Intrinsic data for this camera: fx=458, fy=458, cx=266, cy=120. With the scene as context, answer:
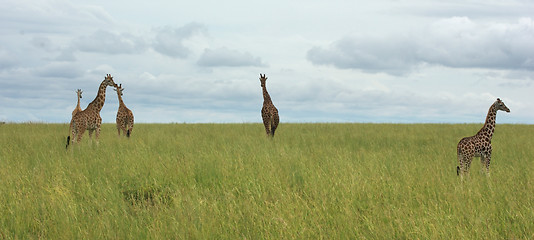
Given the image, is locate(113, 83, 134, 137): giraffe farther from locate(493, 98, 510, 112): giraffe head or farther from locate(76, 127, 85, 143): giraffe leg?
locate(493, 98, 510, 112): giraffe head

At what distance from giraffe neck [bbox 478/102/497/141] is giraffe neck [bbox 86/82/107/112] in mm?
9070

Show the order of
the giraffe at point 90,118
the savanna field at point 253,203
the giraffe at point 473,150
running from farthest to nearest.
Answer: the giraffe at point 90,118 < the giraffe at point 473,150 < the savanna field at point 253,203

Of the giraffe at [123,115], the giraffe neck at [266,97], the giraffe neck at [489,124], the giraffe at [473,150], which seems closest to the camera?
the giraffe at [473,150]

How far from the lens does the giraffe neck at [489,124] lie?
8578 millimetres

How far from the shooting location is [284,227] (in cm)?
458

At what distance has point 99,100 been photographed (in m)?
12.0

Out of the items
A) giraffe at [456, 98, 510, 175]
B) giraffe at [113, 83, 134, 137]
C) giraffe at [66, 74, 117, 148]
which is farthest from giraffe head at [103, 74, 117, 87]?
giraffe at [456, 98, 510, 175]

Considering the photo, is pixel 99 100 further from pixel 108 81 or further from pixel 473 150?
pixel 473 150

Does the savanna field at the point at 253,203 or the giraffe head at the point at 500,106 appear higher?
the giraffe head at the point at 500,106

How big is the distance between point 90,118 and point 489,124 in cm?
915

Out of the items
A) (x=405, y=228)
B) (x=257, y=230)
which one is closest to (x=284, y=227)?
(x=257, y=230)

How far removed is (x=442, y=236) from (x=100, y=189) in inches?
188

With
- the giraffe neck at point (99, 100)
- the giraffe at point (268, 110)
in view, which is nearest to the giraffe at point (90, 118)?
the giraffe neck at point (99, 100)

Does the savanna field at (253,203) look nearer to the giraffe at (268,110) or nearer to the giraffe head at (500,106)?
the giraffe head at (500,106)
